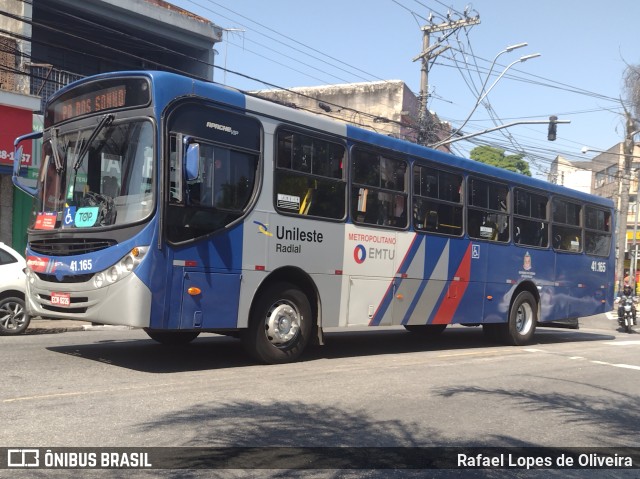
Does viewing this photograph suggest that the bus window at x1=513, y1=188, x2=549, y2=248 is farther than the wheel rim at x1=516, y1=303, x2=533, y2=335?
No

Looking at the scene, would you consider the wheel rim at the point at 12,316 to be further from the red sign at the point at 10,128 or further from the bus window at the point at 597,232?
the bus window at the point at 597,232

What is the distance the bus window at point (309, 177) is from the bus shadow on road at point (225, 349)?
2135 millimetres

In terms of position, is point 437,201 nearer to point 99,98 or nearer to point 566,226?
point 566,226

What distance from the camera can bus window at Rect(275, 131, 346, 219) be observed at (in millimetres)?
8414

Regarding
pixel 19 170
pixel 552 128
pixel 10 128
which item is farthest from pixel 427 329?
pixel 552 128

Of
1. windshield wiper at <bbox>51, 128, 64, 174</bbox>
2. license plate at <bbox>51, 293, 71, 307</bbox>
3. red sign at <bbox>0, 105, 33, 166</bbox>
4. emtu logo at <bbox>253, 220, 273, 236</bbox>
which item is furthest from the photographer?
red sign at <bbox>0, 105, 33, 166</bbox>

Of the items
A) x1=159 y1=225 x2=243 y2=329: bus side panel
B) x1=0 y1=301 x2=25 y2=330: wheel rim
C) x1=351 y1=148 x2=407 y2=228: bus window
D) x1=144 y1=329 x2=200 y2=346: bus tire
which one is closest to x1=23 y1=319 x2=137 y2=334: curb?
x1=0 y1=301 x2=25 y2=330: wheel rim

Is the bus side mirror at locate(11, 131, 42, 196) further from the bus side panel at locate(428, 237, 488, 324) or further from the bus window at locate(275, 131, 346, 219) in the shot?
the bus side panel at locate(428, 237, 488, 324)

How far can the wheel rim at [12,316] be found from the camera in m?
10.9

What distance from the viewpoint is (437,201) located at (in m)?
10.9

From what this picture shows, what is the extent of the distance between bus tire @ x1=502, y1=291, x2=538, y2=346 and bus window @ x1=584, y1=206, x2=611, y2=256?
8.32 feet

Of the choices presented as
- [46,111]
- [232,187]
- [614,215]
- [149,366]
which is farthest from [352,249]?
[614,215]

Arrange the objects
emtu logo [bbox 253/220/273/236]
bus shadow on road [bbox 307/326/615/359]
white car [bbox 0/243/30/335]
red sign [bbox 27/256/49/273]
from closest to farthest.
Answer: red sign [bbox 27/256/49/273]
emtu logo [bbox 253/220/273/236]
bus shadow on road [bbox 307/326/615/359]
white car [bbox 0/243/30/335]

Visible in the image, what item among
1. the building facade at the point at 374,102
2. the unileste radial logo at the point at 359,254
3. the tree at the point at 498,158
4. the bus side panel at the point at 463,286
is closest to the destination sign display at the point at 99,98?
the unileste radial logo at the point at 359,254
